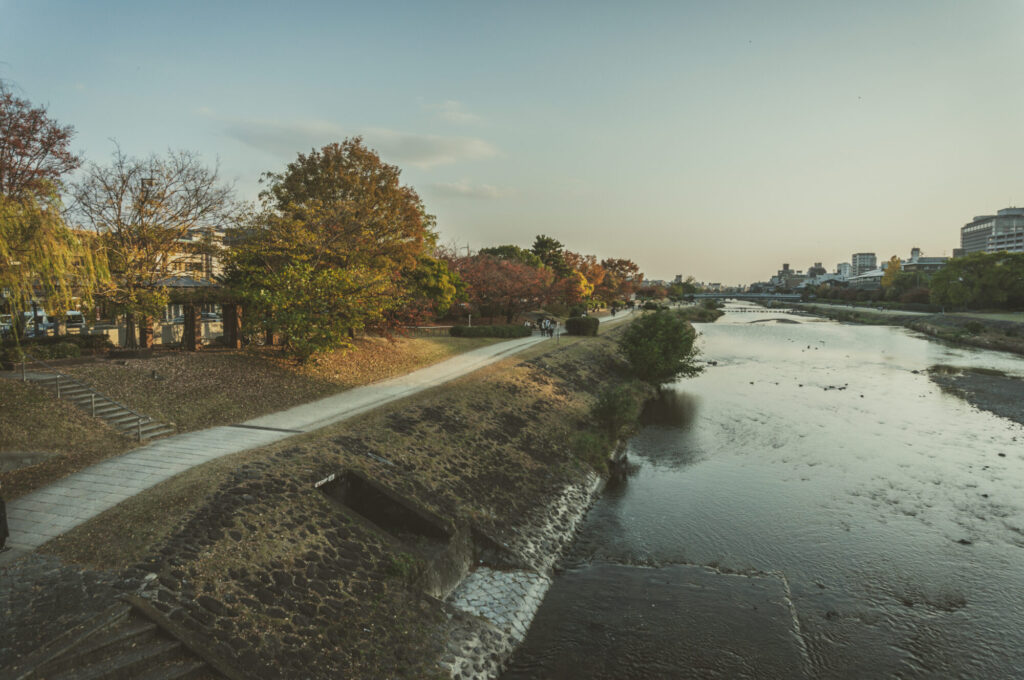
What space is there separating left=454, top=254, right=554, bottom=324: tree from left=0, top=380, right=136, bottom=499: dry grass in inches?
1413

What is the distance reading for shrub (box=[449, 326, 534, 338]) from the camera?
43.2 m

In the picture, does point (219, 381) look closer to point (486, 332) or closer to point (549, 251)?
point (486, 332)

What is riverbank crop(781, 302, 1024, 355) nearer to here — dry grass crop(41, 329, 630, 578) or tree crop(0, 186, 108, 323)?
dry grass crop(41, 329, 630, 578)

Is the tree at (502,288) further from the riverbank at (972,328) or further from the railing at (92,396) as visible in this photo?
the riverbank at (972,328)

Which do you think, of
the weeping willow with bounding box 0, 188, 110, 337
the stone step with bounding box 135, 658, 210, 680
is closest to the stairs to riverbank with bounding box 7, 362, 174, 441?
the weeping willow with bounding box 0, 188, 110, 337

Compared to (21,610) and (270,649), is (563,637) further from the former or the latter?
(21,610)

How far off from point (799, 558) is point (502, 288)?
1525 inches

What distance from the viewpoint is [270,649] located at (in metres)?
8.11

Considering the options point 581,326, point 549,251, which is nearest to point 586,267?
point 549,251

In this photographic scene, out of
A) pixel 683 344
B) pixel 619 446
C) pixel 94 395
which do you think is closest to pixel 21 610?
pixel 94 395

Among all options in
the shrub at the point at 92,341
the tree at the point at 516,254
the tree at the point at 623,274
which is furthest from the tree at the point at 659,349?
the tree at the point at 623,274

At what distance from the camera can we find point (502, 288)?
50719 millimetres

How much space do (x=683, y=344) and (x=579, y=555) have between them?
2506 cm

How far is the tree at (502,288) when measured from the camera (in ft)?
167
